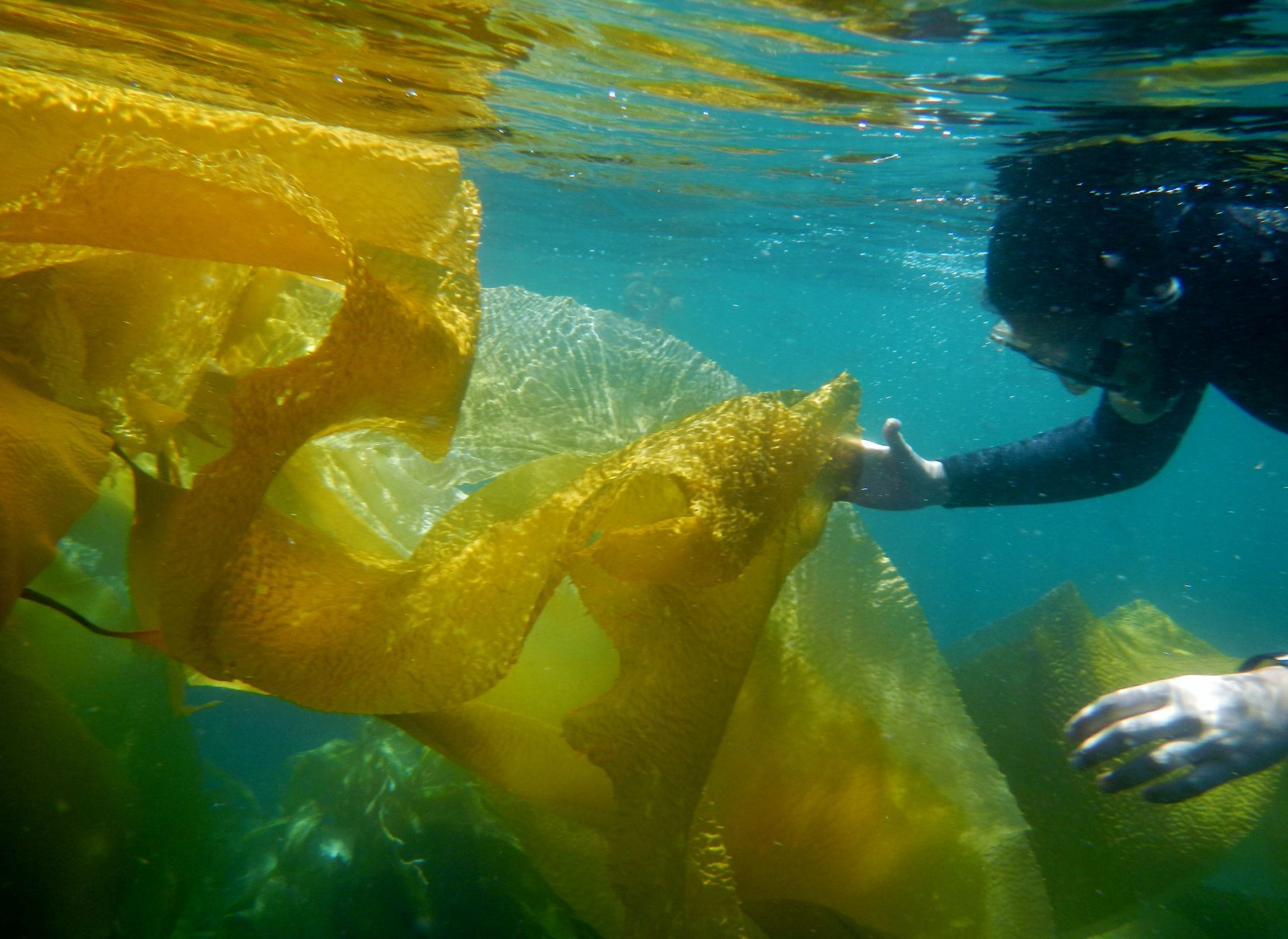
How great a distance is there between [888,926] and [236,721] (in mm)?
5632

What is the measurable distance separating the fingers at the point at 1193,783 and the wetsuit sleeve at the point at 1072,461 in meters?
1.25

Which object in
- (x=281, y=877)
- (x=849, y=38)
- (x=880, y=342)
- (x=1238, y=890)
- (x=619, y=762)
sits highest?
(x=849, y=38)

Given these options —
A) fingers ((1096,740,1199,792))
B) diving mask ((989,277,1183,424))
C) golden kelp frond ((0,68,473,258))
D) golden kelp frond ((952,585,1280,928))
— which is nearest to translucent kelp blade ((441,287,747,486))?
golden kelp frond ((0,68,473,258))

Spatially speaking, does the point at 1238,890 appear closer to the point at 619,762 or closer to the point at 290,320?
the point at 619,762

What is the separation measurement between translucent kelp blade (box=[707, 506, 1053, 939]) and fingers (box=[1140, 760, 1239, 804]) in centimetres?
34

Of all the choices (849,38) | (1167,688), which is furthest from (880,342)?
(1167,688)

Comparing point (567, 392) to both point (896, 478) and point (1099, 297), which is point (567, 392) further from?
point (1099, 297)

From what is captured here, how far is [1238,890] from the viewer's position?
7.32 feet

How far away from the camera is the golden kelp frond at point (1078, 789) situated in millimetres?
1582

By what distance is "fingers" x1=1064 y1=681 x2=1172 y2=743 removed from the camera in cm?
155

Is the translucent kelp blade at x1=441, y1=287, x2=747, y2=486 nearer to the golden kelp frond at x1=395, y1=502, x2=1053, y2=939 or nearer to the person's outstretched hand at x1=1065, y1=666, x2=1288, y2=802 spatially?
the golden kelp frond at x1=395, y1=502, x2=1053, y2=939

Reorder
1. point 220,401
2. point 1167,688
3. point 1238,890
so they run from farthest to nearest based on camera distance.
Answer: point 1238,890 → point 1167,688 → point 220,401

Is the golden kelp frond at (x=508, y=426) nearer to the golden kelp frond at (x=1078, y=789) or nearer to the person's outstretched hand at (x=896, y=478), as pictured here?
the person's outstretched hand at (x=896, y=478)

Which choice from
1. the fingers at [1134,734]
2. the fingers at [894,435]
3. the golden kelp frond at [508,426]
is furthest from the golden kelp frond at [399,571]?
the fingers at [894,435]
